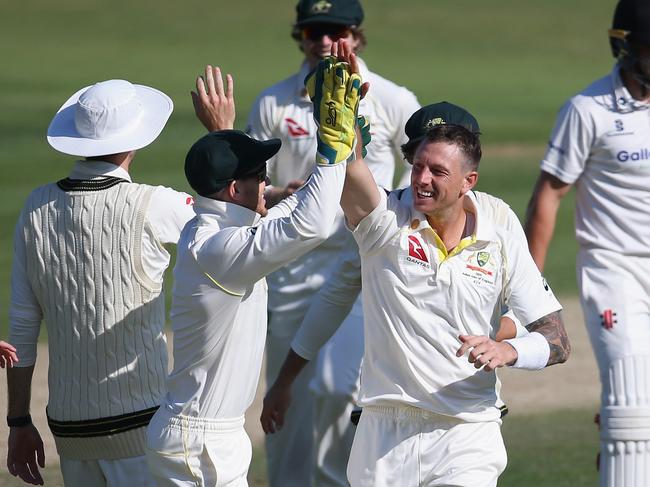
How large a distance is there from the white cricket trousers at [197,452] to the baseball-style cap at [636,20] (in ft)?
9.06

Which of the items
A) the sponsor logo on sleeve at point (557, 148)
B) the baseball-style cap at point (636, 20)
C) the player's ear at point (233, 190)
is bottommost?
the sponsor logo on sleeve at point (557, 148)

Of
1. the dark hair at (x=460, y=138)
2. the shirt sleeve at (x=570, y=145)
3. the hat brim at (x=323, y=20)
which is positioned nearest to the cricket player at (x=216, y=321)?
the dark hair at (x=460, y=138)

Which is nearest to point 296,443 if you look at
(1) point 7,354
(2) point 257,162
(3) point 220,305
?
(1) point 7,354

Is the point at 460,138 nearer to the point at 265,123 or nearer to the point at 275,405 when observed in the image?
the point at 275,405

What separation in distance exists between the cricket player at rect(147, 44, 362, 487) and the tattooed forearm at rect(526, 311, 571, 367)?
0.98 m

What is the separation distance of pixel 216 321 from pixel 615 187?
2.44 m

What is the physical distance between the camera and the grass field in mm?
17453

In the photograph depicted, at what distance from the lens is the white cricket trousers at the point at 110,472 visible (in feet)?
16.4

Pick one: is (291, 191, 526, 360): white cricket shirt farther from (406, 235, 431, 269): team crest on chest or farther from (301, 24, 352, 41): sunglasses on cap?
(301, 24, 352, 41): sunglasses on cap

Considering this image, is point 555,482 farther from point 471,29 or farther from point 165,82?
point 471,29

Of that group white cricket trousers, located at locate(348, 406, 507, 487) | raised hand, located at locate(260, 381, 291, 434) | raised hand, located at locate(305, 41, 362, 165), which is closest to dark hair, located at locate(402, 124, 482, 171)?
raised hand, located at locate(305, 41, 362, 165)

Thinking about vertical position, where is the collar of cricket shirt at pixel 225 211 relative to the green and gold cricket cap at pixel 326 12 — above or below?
below

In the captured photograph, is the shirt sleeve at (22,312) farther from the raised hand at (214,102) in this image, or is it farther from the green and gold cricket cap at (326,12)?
the green and gold cricket cap at (326,12)

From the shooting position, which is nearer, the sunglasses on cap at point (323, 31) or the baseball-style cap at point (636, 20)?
the baseball-style cap at point (636, 20)
